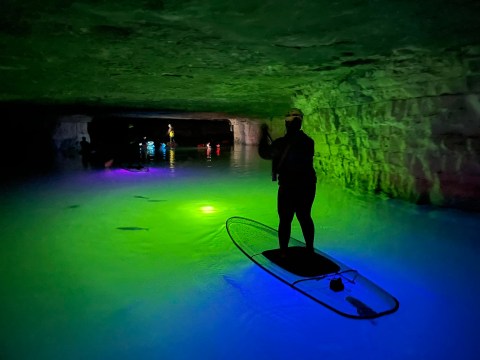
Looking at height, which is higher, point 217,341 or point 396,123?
point 396,123

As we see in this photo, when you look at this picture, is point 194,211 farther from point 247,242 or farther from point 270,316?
point 270,316

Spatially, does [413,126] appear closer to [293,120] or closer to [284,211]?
[293,120]

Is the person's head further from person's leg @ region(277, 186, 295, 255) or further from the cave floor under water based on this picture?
the cave floor under water

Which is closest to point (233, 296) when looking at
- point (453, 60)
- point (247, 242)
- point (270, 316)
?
point (270, 316)

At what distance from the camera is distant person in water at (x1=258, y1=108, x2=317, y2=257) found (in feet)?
11.4

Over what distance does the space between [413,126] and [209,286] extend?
5568 millimetres

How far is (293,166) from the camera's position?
11.5ft

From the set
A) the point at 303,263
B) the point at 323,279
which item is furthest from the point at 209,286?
the point at 323,279

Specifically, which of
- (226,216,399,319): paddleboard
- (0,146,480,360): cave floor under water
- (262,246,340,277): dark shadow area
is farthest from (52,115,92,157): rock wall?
(262,246,340,277): dark shadow area

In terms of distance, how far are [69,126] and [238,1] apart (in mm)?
20716

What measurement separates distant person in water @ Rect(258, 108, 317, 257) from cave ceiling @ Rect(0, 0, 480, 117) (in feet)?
4.26

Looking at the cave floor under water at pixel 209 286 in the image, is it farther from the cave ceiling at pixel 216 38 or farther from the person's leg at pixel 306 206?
the cave ceiling at pixel 216 38

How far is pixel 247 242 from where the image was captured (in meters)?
4.78

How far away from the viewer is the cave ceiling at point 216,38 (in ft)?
11.0
